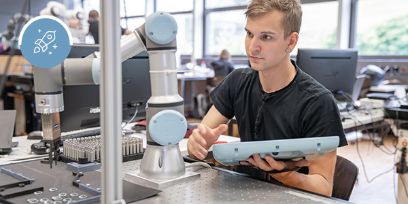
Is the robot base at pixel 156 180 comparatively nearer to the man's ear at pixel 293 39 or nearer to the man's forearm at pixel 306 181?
the man's forearm at pixel 306 181

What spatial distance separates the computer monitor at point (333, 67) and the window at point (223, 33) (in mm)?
5091

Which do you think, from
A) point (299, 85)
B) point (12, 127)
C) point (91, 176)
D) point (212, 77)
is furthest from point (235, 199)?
point (212, 77)

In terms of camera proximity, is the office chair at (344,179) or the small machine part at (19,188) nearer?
the small machine part at (19,188)

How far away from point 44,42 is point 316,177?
0.80 metres

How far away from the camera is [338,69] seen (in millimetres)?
2484

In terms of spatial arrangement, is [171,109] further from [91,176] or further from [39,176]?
[39,176]

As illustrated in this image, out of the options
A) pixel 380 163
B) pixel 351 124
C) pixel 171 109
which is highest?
pixel 171 109

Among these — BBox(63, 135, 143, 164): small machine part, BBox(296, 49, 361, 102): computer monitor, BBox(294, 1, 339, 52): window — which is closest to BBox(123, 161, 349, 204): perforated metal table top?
BBox(63, 135, 143, 164): small machine part

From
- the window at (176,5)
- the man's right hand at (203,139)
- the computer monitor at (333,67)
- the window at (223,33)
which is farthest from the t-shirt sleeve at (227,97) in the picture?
the window at (176,5)

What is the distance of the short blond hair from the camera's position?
3.75 ft

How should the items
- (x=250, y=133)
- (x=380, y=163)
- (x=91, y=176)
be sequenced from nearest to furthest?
1. (x=91, y=176)
2. (x=250, y=133)
3. (x=380, y=163)

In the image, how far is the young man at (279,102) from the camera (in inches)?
42.6

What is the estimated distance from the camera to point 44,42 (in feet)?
3.16

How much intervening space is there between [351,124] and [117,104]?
197 centimetres
